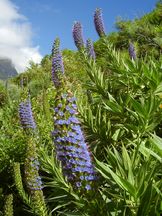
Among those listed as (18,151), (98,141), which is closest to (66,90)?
(98,141)

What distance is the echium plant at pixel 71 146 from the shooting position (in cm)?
167

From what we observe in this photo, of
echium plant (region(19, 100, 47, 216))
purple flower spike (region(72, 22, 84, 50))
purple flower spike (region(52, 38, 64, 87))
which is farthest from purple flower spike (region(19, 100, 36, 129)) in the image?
purple flower spike (region(72, 22, 84, 50))

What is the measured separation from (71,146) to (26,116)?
1.06 meters

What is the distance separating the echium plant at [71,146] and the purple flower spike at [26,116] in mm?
895

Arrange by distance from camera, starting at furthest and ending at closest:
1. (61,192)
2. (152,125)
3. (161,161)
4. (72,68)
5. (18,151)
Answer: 1. (72,68)
2. (18,151)
3. (152,125)
4. (61,192)
5. (161,161)

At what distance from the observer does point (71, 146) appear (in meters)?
1.66

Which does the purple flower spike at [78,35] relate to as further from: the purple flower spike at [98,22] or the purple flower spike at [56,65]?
the purple flower spike at [56,65]

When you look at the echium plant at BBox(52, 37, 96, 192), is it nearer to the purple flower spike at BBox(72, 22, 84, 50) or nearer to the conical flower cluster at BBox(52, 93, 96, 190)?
the conical flower cluster at BBox(52, 93, 96, 190)

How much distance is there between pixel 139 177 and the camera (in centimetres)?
173

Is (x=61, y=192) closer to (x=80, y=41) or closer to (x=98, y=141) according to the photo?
(x=98, y=141)

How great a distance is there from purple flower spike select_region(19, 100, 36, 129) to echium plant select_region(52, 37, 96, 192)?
89 centimetres

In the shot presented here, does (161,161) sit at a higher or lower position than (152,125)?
lower

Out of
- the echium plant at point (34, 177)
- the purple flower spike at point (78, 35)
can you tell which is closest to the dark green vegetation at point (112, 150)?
the echium plant at point (34, 177)

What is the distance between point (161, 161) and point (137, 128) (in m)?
0.79
